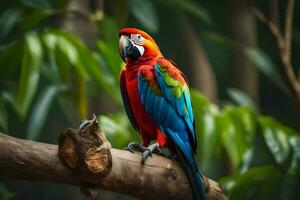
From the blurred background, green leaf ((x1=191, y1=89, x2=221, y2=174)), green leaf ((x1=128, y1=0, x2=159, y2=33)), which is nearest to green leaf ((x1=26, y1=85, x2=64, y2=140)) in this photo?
the blurred background

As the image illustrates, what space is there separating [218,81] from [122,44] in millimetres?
2102

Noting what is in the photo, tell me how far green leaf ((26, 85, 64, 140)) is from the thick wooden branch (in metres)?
0.86

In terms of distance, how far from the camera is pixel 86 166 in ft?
4.57

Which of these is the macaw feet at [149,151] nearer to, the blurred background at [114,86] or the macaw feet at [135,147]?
the macaw feet at [135,147]

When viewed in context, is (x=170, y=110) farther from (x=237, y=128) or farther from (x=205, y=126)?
(x=237, y=128)

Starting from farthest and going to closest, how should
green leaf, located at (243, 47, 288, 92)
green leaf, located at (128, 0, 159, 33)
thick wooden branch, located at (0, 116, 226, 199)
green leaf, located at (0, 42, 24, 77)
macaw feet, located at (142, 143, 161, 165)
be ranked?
green leaf, located at (243, 47, 288, 92)
green leaf, located at (128, 0, 159, 33)
green leaf, located at (0, 42, 24, 77)
macaw feet, located at (142, 143, 161, 165)
thick wooden branch, located at (0, 116, 226, 199)

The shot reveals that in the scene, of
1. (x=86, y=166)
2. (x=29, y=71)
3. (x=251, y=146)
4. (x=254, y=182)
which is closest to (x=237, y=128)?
(x=251, y=146)

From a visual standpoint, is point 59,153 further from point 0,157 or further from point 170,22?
point 170,22

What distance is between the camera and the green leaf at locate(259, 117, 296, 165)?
92.1 inches

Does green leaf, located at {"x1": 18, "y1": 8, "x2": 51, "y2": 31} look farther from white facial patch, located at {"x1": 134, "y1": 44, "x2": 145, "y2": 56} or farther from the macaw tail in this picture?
the macaw tail

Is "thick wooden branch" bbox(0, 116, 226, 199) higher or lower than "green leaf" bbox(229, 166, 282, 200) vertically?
higher

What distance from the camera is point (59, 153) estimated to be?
1.38 m

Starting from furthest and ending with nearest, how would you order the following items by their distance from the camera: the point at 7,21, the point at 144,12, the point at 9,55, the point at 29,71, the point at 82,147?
the point at 144,12
the point at 7,21
the point at 9,55
the point at 29,71
the point at 82,147

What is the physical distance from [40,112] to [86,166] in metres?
1.08
